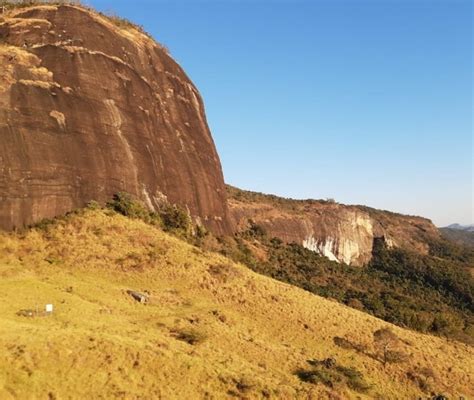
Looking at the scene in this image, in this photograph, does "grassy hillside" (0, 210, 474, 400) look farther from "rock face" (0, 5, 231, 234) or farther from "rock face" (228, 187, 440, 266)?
"rock face" (228, 187, 440, 266)

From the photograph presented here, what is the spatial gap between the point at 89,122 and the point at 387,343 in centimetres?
2330

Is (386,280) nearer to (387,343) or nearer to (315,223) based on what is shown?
(315,223)

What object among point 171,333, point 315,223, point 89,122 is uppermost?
point 89,122

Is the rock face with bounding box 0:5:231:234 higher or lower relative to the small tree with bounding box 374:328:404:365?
higher

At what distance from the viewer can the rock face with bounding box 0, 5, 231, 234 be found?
90.9 ft

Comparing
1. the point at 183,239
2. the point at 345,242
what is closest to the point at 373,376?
the point at 183,239

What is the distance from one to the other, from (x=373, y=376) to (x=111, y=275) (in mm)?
14466

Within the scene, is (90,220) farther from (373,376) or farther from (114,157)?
(373,376)

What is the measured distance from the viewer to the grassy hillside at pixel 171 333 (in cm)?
1556

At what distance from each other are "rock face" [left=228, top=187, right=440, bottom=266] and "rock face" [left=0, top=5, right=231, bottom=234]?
25126mm

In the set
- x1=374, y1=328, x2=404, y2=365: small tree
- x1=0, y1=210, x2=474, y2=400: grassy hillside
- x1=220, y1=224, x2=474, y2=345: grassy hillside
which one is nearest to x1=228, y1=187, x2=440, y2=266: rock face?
x1=220, y1=224, x2=474, y2=345: grassy hillside

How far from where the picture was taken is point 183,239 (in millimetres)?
34531

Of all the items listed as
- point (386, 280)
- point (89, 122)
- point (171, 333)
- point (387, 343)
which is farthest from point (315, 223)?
point (171, 333)

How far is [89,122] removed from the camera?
3228cm
